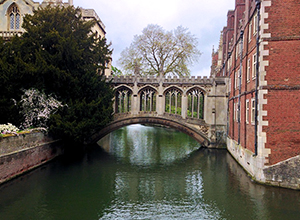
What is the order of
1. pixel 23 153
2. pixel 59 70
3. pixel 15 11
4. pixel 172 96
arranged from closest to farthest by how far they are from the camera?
1. pixel 23 153
2. pixel 59 70
3. pixel 15 11
4. pixel 172 96

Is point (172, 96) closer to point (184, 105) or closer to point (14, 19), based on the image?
point (184, 105)

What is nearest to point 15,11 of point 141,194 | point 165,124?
point 165,124

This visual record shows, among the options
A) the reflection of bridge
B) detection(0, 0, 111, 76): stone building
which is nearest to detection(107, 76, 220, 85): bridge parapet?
the reflection of bridge

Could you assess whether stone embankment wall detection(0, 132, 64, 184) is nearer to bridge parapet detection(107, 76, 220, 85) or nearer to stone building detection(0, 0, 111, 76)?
bridge parapet detection(107, 76, 220, 85)

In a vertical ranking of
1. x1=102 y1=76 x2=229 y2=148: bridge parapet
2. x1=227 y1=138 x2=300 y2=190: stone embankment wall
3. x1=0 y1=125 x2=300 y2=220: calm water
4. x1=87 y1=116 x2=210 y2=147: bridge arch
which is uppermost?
x1=102 y1=76 x2=229 y2=148: bridge parapet

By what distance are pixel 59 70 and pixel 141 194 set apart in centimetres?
962

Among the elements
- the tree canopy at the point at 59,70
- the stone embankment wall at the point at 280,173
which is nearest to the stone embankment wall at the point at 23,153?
the tree canopy at the point at 59,70

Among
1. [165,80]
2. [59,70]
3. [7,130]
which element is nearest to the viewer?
[7,130]

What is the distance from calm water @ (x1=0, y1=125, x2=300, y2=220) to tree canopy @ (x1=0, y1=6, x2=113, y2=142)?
3.18m

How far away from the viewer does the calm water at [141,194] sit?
9531 millimetres

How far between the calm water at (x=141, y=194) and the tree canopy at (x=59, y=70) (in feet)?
10.4

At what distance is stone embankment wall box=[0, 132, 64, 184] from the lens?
12453mm

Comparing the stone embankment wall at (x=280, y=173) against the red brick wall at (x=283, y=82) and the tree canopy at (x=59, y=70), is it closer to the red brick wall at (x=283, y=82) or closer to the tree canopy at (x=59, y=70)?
the red brick wall at (x=283, y=82)

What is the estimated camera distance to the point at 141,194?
38.7 ft
